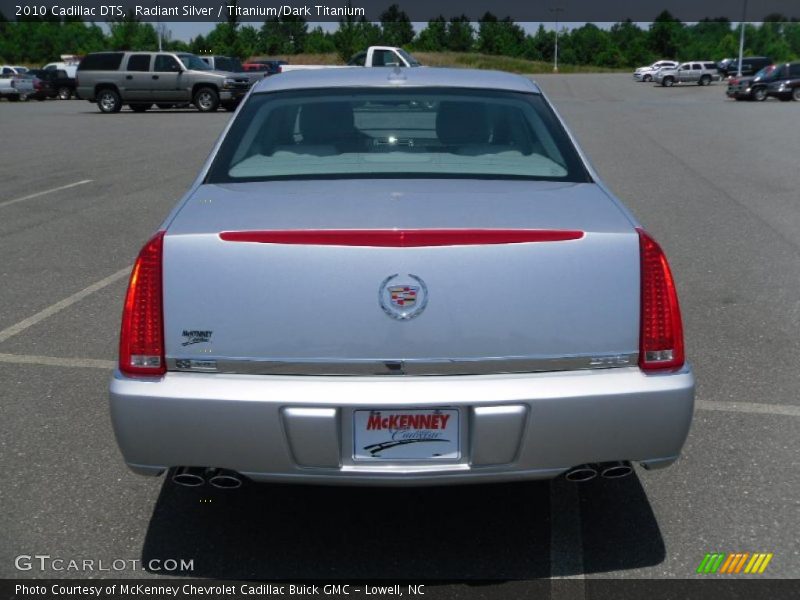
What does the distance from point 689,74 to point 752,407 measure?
62.0 metres

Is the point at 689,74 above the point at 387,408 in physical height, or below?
below

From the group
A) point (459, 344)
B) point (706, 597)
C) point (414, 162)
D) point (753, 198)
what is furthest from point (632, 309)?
point (753, 198)

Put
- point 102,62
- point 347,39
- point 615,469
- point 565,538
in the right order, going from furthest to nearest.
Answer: point 347,39 → point 102,62 → point 565,538 → point 615,469

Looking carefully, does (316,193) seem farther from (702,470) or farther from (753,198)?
(753,198)

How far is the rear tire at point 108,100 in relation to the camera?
3259 cm

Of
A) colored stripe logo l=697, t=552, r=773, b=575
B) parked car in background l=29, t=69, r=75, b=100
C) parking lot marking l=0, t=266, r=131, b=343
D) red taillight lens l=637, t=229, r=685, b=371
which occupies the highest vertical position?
red taillight lens l=637, t=229, r=685, b=371

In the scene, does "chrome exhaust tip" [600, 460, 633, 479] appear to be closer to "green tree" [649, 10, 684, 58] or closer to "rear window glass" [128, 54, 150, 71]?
"rear window glass" [128, 54, 150, 71]

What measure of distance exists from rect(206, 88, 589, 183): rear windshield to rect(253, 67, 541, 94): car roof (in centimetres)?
5

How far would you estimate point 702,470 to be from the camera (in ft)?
13.2

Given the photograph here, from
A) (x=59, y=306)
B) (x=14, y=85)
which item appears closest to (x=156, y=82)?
(x=14, y=85)

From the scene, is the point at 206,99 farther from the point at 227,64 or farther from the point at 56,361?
the point at 56,361

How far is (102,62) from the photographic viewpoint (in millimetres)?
32750

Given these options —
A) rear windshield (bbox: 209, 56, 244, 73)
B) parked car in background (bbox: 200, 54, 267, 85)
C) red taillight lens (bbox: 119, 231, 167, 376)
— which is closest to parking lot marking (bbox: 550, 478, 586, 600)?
red taillight lens (bbox: 119, 231, 167, 376)
